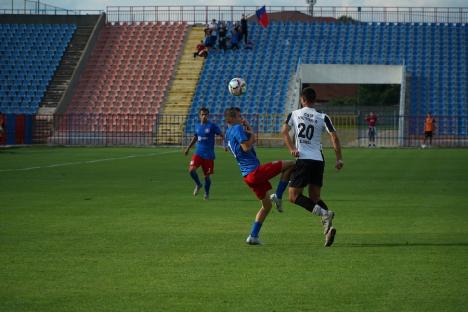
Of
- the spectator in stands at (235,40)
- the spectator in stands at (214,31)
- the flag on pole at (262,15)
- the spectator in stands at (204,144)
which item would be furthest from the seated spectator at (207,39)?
the spectator in stands at (204,144)

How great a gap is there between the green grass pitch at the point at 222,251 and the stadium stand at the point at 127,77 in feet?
98.5

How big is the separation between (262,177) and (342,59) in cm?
4401

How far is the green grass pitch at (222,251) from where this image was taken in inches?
312

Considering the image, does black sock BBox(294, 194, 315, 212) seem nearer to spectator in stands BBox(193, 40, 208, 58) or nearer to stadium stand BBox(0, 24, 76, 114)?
stadium stand BBox(0, 24, 76, 114)

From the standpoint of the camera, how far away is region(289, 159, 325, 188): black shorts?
11.8m

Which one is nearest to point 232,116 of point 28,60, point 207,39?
point 207,39

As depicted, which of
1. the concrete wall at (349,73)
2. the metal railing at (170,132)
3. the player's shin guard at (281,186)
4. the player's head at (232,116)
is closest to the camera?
the player's head at (232,116)

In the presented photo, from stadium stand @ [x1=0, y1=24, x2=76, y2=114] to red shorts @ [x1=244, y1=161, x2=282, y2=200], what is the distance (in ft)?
141

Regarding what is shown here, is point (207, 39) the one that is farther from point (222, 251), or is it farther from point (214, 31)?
point (222, 251)

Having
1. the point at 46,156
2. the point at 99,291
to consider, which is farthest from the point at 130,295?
the point at 46,156

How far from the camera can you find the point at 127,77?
57.1 metres

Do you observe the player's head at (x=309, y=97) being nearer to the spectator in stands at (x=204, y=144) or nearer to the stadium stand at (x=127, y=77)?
the spectator in stands at (x=204, y=144)

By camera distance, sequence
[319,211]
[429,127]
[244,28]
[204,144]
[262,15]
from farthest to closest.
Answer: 1. [262,15]
2. [244,28]
3. [429,127]
4. [204,144]
5. [319,211]

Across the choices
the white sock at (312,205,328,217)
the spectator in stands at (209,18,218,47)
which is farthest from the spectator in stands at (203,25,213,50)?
the white sock at (312,205,328,217)
